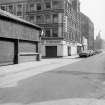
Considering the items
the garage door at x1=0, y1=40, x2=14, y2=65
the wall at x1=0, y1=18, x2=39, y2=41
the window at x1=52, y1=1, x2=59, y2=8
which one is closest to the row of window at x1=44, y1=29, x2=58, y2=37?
Result: the window at x1=52, y1=1, x2=59, y2=8

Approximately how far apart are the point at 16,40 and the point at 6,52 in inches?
92.4

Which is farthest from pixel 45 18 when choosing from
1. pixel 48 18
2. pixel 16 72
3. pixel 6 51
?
pixel 16 72

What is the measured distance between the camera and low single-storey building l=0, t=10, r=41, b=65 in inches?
671

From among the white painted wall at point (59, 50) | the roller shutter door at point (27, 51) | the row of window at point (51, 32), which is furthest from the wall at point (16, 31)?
the row of window at point (51, 32)

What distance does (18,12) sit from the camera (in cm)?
4044

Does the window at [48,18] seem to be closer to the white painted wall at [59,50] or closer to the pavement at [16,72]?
the white painted wall at [59,50]

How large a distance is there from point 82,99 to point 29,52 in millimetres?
17264

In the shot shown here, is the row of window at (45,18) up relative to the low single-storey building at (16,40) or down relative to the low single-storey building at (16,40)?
up

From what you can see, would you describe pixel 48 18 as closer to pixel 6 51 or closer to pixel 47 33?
pixel 47 33

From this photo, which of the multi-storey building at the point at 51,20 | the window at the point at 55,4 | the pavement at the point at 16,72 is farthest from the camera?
the window at the point at 55,4

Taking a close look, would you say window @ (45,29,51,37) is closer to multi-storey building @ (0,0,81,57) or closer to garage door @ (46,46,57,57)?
multi-storey building @ (0,0,81,57)

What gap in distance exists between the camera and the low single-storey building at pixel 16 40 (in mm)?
17031

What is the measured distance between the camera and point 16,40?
19.2 m

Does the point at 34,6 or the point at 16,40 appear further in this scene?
the point at 34,6
